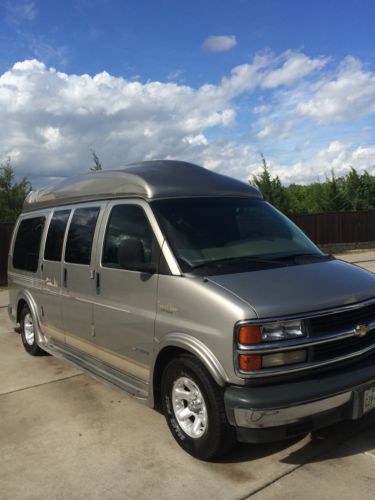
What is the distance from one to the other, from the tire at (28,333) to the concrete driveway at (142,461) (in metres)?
1.74

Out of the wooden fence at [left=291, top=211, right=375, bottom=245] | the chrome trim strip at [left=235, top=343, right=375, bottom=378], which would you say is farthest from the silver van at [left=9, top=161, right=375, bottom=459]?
the wooden fence at [left=291, top=211, right=375, bottom=245]

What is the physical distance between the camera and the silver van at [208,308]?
10.7 ft

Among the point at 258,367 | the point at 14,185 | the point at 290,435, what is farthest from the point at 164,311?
the point at 14,185

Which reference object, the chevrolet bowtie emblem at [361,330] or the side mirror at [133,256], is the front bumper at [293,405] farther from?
the side mirror at [133,256]

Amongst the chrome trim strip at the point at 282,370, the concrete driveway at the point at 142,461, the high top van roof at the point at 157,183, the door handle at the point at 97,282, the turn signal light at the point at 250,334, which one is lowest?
the concrete driveway at the point at 142,461

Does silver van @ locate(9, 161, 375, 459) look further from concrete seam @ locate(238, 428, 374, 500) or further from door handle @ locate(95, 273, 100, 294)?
concrete seam @ locate(238, 428, 374, 500)

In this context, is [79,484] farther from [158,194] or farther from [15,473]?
[158,194]

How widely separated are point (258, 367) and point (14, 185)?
1528cm

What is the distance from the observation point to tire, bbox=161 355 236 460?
3396 millimetres

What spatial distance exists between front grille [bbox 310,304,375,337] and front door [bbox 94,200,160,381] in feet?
4.33

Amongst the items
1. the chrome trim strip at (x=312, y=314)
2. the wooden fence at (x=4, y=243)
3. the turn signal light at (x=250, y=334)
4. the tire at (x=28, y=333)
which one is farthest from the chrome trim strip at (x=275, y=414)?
the wooden fence at (x=4, y=243)

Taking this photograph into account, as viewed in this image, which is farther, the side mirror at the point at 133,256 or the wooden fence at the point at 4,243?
the wooden fence at the point at 4,243

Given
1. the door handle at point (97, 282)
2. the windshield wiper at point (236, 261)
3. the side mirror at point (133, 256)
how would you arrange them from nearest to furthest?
the windshield wiper at point (236, 261) → the side mirror at point (133, 256) → the door handle at point (97, 282)

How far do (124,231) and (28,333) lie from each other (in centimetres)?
324
